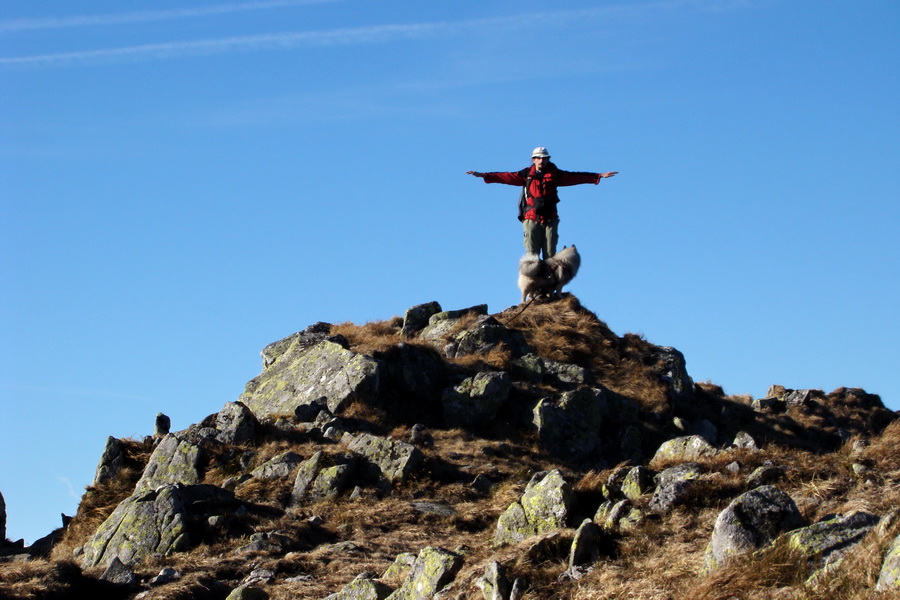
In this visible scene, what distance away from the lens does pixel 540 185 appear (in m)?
24.2

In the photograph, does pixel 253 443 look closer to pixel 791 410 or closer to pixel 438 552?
pixel 438 552

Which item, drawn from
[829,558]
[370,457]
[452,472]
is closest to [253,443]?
[370,457]

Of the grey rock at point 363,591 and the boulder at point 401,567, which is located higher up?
the boulder at point 401,567

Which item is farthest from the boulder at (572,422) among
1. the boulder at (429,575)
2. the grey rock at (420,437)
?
the boulder at (429,575)

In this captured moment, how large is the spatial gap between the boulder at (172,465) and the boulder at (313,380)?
2.43 meters

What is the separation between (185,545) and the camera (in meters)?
15.4

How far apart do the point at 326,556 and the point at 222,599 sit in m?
1.64

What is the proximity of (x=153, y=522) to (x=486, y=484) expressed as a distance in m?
5.18

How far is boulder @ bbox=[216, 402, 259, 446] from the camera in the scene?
19219mm

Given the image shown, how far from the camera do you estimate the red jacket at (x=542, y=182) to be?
953 inches

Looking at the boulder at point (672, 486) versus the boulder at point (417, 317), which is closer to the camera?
the boulder at point (672, 486)

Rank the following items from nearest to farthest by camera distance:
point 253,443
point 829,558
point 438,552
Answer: point 829,558
point 438,552
point 253,443

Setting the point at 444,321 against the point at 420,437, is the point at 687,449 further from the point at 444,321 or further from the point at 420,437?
the point at 444,321

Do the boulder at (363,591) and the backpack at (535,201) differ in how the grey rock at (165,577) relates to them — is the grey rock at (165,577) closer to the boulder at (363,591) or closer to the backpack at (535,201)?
the boulder at (363,591)
